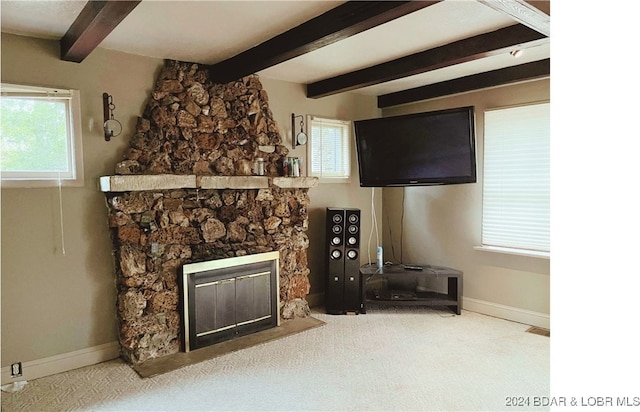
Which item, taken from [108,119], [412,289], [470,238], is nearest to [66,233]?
[108,119]

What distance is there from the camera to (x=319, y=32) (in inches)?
104

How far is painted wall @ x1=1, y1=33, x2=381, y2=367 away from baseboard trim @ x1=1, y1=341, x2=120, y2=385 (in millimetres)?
38

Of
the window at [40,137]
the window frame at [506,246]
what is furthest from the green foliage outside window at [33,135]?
the window frame at [506,246]

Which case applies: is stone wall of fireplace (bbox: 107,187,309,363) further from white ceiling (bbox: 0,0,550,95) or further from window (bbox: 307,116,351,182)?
white ceiling (bbox: 0,0,550,95)

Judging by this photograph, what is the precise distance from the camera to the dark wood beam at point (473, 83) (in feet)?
12.1

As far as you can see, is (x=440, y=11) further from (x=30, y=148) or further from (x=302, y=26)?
(x=30, y=148)

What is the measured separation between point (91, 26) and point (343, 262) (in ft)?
10.0

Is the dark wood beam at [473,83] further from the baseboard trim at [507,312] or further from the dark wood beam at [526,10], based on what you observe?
the baseboard trim at [507,312]

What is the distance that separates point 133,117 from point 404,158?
2.59 m

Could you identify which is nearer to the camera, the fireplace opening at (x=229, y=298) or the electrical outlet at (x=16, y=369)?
the electrical outlet at (x=16, y=369)

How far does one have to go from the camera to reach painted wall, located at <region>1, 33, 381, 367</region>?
2936 mm

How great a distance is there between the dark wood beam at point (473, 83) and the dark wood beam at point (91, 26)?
10.6ft

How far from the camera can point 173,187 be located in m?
3.35
